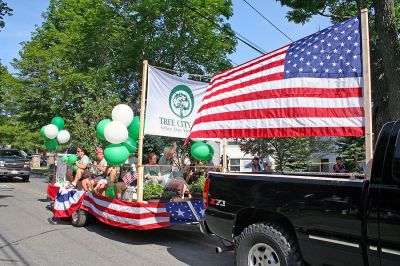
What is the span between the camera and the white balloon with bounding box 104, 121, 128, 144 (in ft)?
25.3

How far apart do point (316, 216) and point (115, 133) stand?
4.59 metres

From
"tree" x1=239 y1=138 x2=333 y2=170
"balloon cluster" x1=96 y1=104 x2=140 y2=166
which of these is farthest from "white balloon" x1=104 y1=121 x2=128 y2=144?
"tree" x1=239 y1=138 x2=333 y2=170

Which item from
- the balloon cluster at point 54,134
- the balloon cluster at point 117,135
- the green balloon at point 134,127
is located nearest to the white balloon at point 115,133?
the balloon cluster at point 117,135

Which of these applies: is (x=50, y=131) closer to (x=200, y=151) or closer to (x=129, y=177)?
(x=129, y=177)

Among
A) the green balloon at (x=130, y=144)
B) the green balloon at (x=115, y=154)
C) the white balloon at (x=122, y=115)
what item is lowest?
the green balloon at (x=115, y=154)

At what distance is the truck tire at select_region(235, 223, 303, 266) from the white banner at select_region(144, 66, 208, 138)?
3.44 meters

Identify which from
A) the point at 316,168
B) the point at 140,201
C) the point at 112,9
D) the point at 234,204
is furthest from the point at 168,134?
the point at 316,168

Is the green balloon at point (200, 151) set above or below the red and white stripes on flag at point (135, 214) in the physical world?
above

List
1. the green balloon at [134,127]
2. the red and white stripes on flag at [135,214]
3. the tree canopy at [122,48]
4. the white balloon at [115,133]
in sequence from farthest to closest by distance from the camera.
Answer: the tree canopy at [122,48] → the green balloon at [134,127] → the white balloon at [115,133] → the red and white stripes on flag at [135,214]

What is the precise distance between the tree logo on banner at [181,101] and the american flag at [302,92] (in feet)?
6.46

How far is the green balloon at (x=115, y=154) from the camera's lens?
772 cm

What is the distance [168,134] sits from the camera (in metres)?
8.05

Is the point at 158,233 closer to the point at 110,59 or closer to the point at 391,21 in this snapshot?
the point at 391,21

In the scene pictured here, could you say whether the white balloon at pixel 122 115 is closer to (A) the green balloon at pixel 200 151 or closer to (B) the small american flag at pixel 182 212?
(A) the green balloon at pixel 200 151
